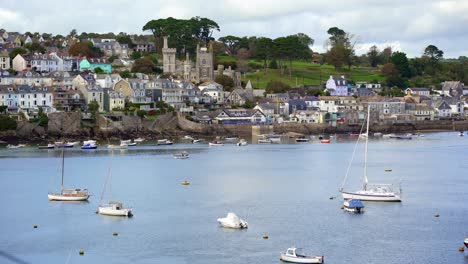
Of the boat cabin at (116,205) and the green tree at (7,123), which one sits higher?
the green tree at (7,123)

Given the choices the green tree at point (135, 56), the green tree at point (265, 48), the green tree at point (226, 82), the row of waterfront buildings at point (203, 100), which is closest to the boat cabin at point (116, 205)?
the row of waterfront buildings at point (203, 100)

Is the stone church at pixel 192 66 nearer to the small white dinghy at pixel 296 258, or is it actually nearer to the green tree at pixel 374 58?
the green tree at pixel 374 58

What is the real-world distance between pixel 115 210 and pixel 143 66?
176ft

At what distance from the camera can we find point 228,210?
31.0m

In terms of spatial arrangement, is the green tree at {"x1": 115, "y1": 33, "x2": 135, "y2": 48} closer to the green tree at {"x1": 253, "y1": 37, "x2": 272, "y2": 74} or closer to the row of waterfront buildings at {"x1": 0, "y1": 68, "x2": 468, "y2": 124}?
the green tree at {"x1": 253, "y1": 37, "x2": 272, "y2": 74}

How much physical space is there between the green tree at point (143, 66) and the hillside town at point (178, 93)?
1.05 m

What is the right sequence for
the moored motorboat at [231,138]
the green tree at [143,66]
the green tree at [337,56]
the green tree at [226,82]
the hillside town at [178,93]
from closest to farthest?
the moored motorboat at [231,138] < the hillside town at [178,93] < the green tree at [226,82] < the green tree at [143,66] < the green tree at [337,56]

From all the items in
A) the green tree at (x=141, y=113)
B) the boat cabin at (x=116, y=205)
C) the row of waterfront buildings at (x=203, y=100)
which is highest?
the row of waterfront buildings at (x=203, y=100)

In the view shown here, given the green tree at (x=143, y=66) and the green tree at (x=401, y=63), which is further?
the green tree at (x=401, y=63)

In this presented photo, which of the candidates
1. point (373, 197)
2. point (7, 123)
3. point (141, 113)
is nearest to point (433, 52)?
point (141, 113)

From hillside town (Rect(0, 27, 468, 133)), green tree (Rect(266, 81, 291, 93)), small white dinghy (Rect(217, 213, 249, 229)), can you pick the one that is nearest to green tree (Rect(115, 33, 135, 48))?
hillside town (Rect(0, 27, 468, 133))

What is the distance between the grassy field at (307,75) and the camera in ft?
295

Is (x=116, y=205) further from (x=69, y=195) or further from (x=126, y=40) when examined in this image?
(x=126, y=40)

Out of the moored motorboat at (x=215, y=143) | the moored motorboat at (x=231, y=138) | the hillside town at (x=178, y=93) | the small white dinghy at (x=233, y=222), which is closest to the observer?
the small white dinghy at (x=233, y=222)
